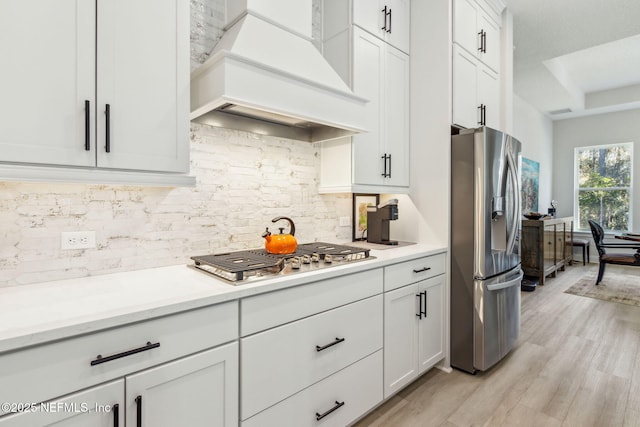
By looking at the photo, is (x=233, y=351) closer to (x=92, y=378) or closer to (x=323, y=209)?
(x=92, y=378)

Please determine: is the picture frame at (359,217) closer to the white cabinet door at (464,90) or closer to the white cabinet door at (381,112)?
the white cabinet door at (381,112)

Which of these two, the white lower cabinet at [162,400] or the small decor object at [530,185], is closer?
the white lower cabinet at [162,400]

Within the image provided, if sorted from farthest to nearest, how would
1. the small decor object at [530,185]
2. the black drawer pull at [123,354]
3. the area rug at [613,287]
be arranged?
the small decor object at [530,185] < the area rug at [613,287] < the black drawer pull at [123,354]

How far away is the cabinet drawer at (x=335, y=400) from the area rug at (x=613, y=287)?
4.22 metres

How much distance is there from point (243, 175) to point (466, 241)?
5.48 ft

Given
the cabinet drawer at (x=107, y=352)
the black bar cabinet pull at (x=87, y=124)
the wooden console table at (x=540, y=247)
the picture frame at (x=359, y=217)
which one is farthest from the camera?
the wooden console table at (x=540, y=247)

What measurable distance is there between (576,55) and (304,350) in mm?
5753

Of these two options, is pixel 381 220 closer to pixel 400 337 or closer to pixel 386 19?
pixel 400 337

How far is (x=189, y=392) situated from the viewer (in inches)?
46.3

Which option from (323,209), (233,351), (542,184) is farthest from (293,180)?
(542,184)

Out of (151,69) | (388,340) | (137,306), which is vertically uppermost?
(151,69)

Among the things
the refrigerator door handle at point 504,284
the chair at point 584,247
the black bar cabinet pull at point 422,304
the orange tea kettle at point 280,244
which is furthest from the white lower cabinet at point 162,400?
the chair at point 584,247

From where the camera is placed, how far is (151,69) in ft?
4.49

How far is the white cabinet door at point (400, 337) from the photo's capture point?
1.99m
